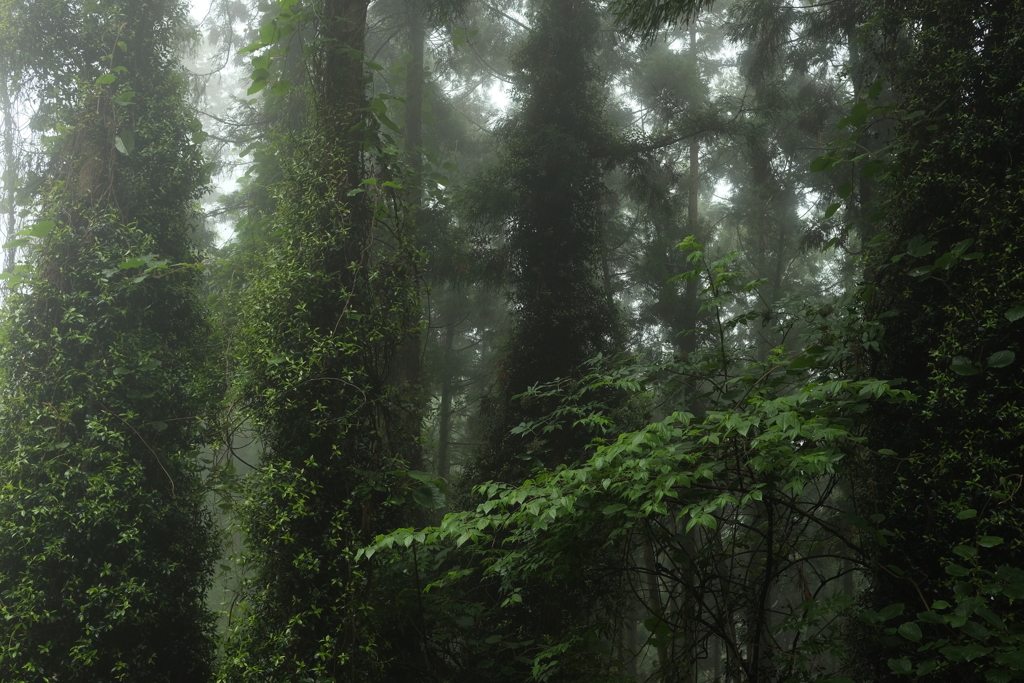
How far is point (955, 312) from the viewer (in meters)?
4.25

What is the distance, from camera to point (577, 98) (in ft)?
30.3

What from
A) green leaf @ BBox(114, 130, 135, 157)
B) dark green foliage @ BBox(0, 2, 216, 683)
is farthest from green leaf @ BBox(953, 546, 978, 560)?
green leaf @ BBox(114, 130, 135, 157)

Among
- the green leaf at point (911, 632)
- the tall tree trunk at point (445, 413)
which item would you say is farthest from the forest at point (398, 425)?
the tall tree trunk at point (445, 413)

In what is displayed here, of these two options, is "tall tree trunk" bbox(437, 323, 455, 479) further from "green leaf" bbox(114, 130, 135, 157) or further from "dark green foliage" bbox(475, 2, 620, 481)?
"green leaf" bbox(114, 130, 135, 157)

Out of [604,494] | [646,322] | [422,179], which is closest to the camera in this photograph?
[604,494]

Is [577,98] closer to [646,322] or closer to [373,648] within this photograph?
[646,322]

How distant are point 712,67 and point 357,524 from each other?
1544 centimetres

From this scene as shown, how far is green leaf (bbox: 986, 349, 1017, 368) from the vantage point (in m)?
3.72

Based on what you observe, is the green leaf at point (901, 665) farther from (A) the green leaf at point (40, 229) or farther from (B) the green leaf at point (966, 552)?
(A) the green leaf at point (40, 229)

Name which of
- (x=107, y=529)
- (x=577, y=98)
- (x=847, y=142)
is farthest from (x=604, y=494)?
(x=577, y=98)

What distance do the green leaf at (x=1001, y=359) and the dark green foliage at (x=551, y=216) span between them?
4.33 m

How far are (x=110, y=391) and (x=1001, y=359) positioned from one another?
5.76m

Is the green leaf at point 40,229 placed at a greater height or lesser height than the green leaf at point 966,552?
greater

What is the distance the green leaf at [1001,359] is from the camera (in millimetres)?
3725
